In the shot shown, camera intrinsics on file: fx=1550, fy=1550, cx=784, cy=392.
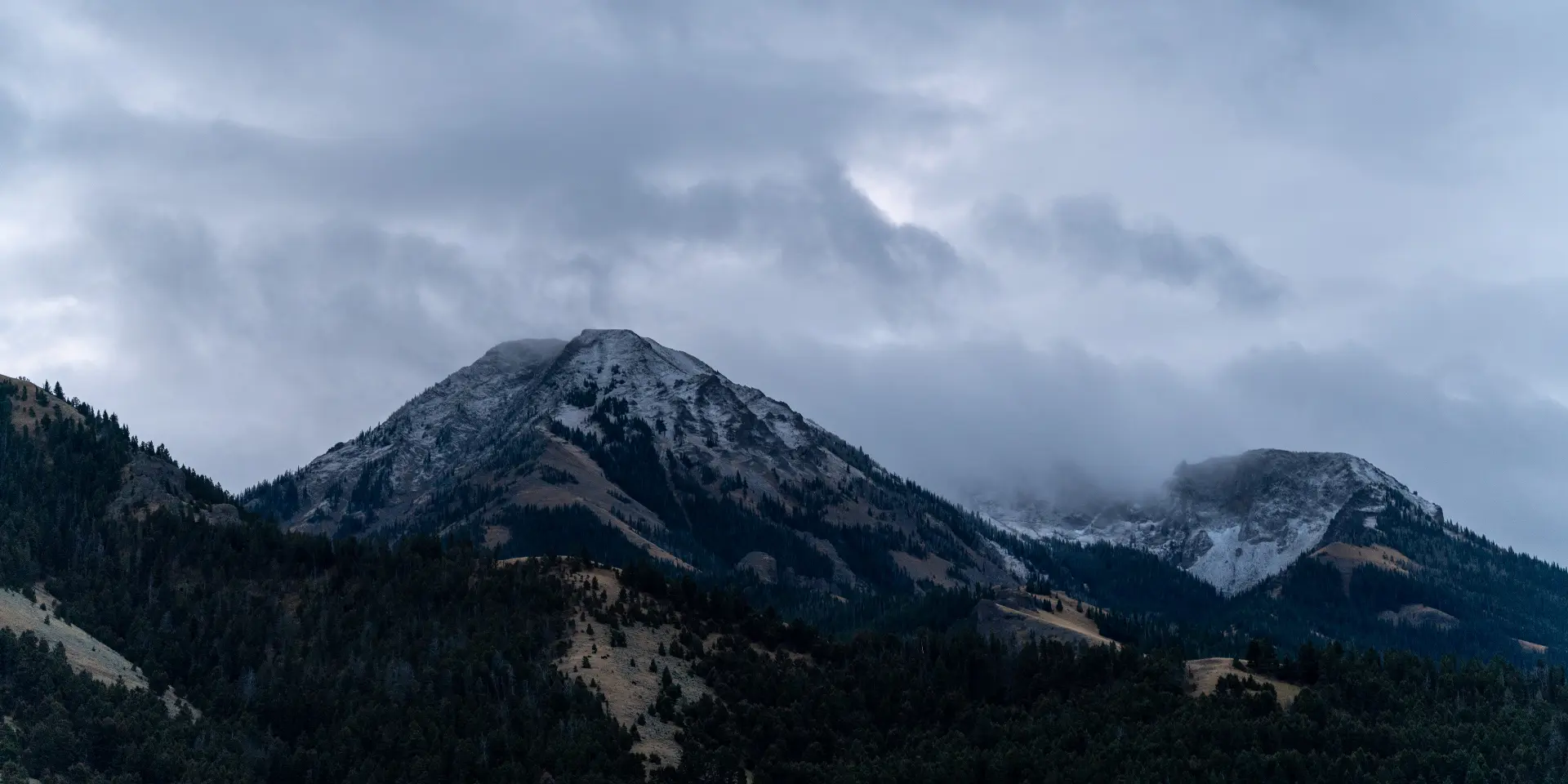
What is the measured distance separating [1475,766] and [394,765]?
4913 inches

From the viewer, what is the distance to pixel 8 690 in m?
172

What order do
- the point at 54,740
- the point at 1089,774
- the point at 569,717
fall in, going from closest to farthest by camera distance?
the point at 54,740, the point at 1089,774, the point at 569,717

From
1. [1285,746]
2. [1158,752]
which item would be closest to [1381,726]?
[1285,746]

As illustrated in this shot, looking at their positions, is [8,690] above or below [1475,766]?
below

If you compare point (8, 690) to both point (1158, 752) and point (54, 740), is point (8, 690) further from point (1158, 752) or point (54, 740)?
point (1158, 752)

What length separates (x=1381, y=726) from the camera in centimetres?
19250

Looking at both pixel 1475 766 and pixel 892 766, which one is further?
pixel 892 766

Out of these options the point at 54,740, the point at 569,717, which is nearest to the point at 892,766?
the point at 569,717

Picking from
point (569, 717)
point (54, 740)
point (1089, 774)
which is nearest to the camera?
point (54, 740)

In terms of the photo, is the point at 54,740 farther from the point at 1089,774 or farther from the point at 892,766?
the point at 1089,774

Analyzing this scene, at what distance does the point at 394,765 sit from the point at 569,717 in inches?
881

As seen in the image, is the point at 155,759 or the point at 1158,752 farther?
the point at 1158,752

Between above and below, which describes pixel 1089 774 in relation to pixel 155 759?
above

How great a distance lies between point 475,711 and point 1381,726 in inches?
4483
